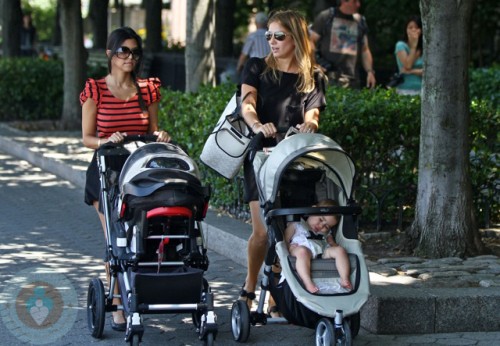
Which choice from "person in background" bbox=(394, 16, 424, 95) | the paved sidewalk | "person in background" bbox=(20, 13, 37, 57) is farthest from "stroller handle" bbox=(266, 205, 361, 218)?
"person in background" bbox=(20, 13, 37, 57)

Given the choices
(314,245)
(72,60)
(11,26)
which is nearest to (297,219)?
(314,245)

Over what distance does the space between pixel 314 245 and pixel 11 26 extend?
20.0 metres

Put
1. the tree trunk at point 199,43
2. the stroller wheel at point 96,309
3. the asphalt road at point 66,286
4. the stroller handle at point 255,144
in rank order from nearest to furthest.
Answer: the stroller wheel at point 96,309
the stroller handle at point 255,144
the asphalt road at point 66,286
the tree trunk at point 199,43

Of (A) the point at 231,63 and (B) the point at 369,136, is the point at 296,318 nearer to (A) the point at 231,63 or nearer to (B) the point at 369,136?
(B) the point at 369,136

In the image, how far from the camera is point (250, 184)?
7328 mm

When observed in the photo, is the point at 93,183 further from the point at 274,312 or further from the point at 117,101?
the point at 274,312

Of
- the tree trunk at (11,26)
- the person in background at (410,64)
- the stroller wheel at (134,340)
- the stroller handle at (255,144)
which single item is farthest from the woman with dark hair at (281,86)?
the tree trunk at (11,26)

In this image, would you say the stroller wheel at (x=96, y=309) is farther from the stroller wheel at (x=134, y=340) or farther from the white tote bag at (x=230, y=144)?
the white tote bag at (x=230, y=144)

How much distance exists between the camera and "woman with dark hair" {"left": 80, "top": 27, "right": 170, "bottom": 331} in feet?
24.0

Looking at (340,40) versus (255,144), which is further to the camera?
(340,40)

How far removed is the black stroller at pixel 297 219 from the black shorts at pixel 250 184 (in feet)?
0.72

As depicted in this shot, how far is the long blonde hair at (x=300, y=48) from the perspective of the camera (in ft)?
23.7

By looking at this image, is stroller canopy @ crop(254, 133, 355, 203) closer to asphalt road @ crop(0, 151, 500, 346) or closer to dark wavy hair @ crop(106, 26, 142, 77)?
asphalt road @ crop(0, 151, 500, 346)

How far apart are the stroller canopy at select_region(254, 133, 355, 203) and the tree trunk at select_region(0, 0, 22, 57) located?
64.0ft
